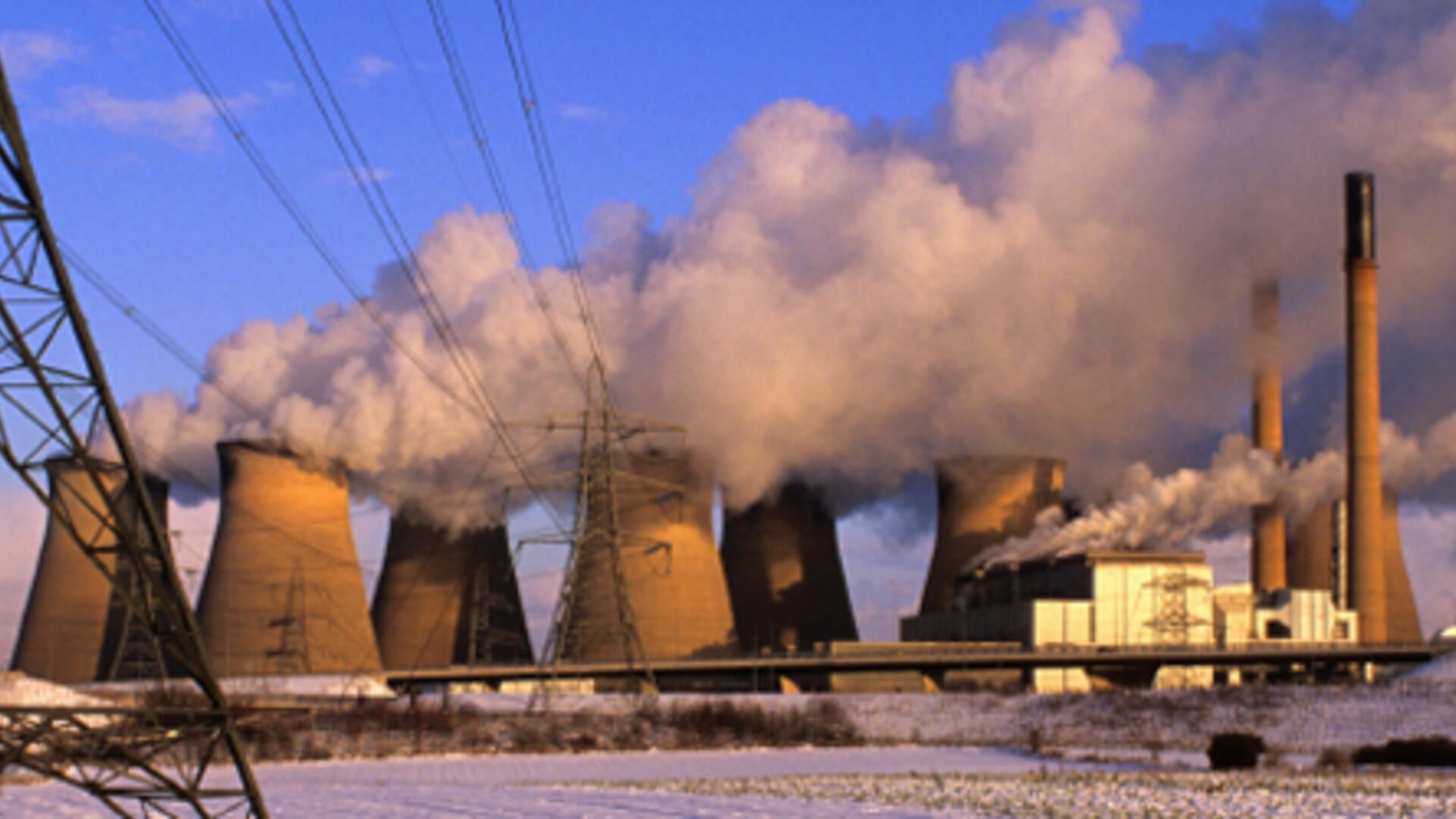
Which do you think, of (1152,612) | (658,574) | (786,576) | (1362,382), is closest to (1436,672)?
(1362,382)

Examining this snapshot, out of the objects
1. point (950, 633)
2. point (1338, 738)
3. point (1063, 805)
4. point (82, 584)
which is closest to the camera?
point (1063, 805)

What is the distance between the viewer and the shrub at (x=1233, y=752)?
25141 mm

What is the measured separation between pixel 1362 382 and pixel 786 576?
889 inches

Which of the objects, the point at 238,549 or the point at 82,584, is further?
the point at 82,584

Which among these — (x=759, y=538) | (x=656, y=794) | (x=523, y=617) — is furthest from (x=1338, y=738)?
(x=523, y=617)

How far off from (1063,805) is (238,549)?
4268cm

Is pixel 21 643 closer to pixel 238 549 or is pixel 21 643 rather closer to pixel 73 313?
pixel 238 549

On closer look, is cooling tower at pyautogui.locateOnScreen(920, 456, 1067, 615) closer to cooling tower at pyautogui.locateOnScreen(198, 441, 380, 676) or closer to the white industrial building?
the white industrial building

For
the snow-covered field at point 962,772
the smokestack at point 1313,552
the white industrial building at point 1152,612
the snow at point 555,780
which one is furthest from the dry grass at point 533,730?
the smokestack at point 1313,552

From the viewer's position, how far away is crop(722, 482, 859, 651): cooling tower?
65.4 meters

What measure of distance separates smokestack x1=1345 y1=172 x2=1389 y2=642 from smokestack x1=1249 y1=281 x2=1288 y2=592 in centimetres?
675

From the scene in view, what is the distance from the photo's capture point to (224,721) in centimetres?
782

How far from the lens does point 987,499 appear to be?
207ft

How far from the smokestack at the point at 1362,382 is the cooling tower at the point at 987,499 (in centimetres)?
1205
